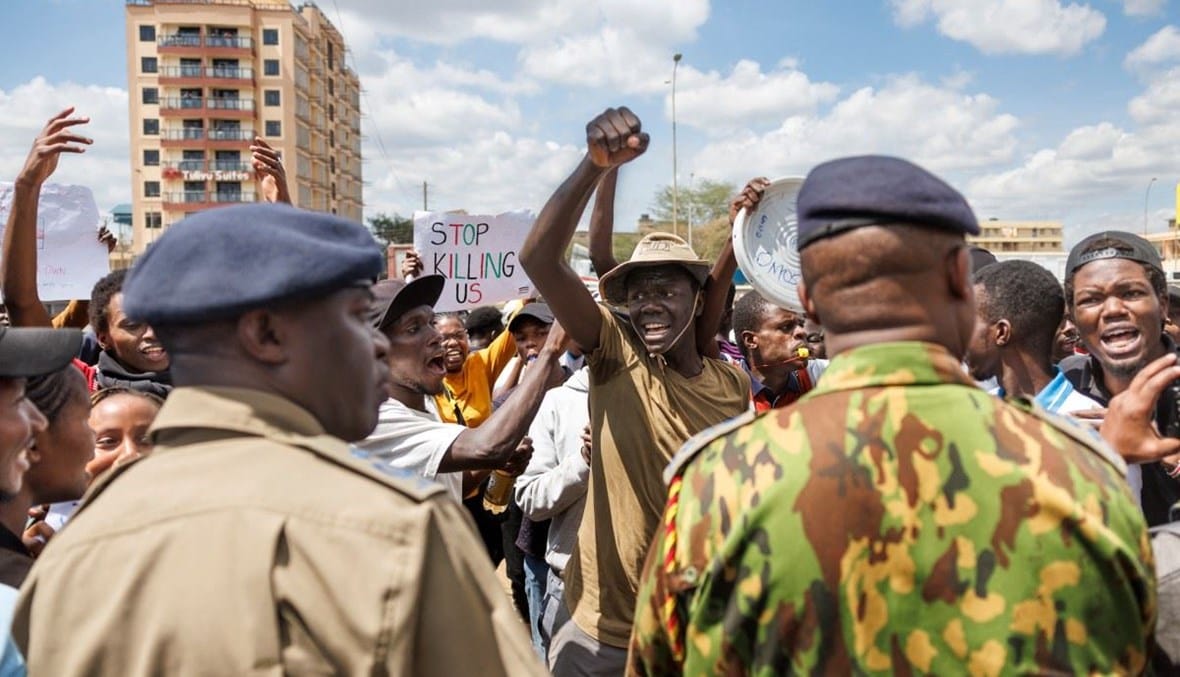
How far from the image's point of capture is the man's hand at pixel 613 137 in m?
2.78

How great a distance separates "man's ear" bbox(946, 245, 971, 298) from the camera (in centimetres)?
162

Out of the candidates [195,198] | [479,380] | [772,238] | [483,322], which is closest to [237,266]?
[772,238]

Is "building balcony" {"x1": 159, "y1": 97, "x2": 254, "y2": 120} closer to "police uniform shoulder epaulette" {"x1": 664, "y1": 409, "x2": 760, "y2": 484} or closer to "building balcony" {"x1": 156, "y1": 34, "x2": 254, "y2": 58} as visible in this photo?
"building balcony" {"x1": 156, "y1": 34, "x2": 254, "y2": 58}

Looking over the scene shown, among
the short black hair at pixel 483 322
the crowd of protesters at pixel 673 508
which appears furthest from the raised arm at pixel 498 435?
the short black hair at pixel 483 322

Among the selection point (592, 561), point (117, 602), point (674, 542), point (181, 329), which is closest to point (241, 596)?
point (117, 602)

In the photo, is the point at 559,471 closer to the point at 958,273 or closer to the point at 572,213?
the point at 572,213

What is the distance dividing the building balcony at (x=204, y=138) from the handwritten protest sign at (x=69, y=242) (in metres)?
80.7

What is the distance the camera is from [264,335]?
4.71 feet

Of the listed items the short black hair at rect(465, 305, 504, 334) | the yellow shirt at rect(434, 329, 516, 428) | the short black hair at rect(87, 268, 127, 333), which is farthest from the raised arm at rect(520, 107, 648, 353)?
the short black hair at rect(465, 305, 504, 334)

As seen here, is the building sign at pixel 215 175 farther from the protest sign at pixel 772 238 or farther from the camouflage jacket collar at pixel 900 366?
the camouflage jacket collar at pixel 900 366

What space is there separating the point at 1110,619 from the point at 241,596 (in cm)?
137

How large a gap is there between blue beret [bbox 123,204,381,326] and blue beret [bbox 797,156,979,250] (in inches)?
31.0

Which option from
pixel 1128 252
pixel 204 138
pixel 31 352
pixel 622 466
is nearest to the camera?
pixel 31 352

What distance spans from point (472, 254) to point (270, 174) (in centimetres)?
286
